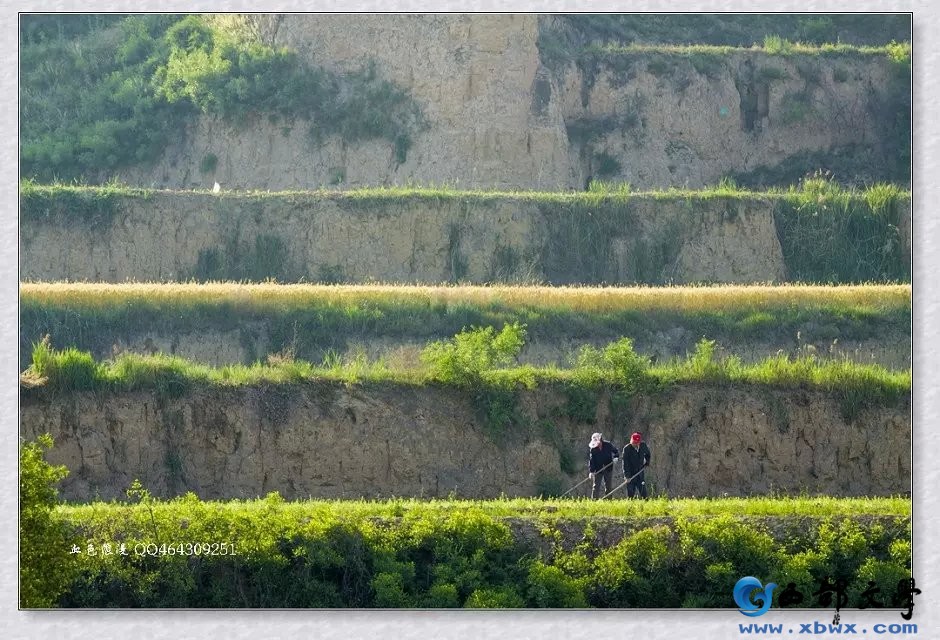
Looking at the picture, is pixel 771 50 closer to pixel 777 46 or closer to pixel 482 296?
pixel 777 46

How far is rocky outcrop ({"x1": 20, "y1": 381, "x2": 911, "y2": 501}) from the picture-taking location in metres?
36.4

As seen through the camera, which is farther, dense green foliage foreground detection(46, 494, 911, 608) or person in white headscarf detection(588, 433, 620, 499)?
person in white headscarf detection(588, 433, 620, 499)

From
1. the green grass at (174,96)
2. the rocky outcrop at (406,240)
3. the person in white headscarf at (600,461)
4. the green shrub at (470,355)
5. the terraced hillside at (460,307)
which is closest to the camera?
the terraced hillside at (460,307)

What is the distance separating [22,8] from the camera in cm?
3166

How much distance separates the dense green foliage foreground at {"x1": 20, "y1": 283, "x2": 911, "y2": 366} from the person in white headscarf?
25.6ft

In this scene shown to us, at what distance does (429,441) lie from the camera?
3712 centimetres

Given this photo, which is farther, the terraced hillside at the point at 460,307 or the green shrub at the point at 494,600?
the terraced hillside at the point at 460,307

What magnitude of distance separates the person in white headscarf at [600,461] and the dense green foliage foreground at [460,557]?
3217 mm

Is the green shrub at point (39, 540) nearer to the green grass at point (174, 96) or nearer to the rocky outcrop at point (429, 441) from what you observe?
the rocky outcrop at point (429, 441)

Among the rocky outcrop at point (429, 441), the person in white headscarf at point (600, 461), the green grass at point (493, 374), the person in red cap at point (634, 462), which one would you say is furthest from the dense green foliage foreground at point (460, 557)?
the green grass at point (493, 374)

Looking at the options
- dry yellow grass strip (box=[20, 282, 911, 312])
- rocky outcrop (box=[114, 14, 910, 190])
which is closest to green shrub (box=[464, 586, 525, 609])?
dry yellow grass strip (box=[20, 282, 911, 312])

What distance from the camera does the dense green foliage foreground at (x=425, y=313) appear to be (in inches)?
1666

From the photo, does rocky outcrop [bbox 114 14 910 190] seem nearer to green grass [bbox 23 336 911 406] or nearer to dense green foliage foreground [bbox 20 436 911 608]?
green grass [bbox 23 336 911 406]

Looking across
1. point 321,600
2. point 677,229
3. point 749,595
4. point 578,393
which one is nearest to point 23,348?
point 578,393
